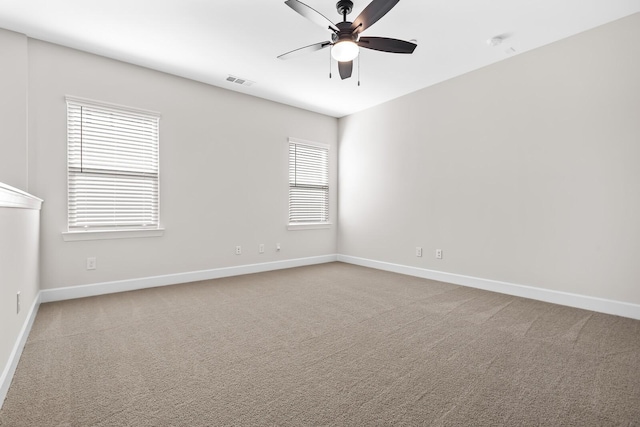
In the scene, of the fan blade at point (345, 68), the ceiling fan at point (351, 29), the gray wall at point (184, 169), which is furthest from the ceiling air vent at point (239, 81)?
the fan blade at point (345, 68)

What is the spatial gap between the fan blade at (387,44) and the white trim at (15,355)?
320 cm

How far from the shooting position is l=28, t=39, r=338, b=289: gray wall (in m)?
3.40

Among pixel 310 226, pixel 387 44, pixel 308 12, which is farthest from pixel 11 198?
pixel 310 226

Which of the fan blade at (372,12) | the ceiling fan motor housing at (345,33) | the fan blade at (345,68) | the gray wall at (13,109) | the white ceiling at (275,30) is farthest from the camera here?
the gray wall at (13,109)

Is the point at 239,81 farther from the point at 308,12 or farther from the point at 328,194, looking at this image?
the point at 328,194

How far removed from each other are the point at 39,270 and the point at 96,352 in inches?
70.7

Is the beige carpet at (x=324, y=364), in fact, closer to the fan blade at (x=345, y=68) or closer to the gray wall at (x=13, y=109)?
the gray wall at (x=13, y=109)

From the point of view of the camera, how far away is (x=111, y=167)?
3.74 m

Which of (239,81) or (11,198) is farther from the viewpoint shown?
(239,81)

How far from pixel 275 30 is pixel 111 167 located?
2.46m

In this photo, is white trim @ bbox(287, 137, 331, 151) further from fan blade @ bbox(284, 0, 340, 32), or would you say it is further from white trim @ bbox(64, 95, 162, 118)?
fan blade @ bbox(284, 0, 340, 32)

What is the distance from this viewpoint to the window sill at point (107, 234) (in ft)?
11.5

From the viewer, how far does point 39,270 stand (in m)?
3.31

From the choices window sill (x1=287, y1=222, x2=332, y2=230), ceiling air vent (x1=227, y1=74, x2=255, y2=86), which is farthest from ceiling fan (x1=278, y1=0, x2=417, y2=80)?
window sill (x1=287, y1=222, x2=332, y2=230)
